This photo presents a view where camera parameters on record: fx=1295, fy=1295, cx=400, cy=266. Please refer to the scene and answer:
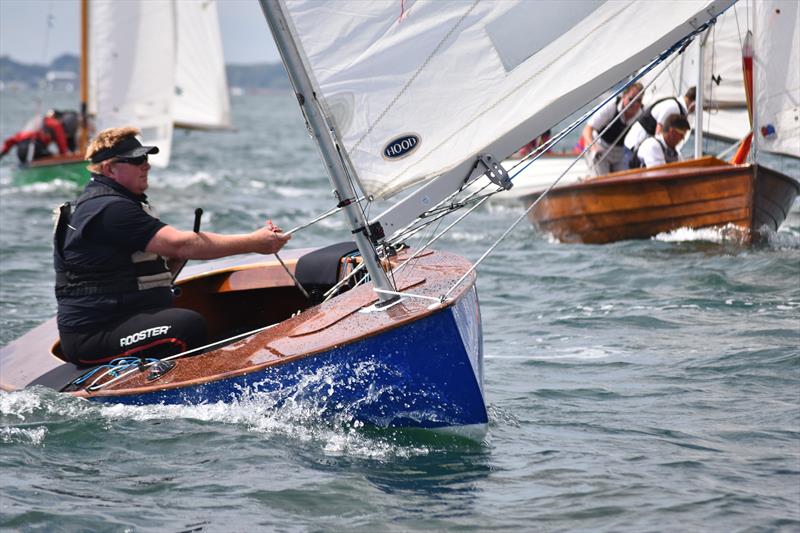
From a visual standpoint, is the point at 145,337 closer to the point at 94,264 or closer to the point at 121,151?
the point at 94,264

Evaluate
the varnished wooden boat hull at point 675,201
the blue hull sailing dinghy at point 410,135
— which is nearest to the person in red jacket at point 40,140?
the varnished wooden boat hull at point 675,201

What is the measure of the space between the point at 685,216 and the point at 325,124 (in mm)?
5763

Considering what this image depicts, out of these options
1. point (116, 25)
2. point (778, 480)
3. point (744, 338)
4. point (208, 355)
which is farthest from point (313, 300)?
point (116, 25)

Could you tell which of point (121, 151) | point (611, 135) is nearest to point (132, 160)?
point (121, 151)

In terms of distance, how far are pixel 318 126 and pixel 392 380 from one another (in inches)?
35.0

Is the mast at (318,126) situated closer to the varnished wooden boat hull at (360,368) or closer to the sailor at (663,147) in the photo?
the varnished wooden boat hull at (360,368)

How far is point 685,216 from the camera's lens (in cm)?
962

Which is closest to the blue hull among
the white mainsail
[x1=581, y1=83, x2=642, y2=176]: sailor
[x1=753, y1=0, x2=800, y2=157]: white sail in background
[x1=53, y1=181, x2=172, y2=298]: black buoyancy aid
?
[x1=53, y1=181, x2=172, y2=298]: black buoyancy aid

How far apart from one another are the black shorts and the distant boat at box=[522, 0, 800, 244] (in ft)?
15.1

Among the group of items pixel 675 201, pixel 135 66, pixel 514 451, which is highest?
pixel 135 66

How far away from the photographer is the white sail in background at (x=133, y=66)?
56.4ft

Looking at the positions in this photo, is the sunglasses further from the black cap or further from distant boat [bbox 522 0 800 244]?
distant boat [bbox 522 0 800 244]

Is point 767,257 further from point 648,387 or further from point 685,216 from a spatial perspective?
point 648,387

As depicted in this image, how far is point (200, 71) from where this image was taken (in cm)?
2069
